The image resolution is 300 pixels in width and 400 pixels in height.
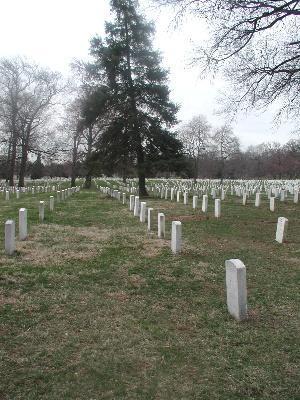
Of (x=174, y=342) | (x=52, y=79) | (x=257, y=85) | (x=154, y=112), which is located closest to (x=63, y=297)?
(x=174, y=342)

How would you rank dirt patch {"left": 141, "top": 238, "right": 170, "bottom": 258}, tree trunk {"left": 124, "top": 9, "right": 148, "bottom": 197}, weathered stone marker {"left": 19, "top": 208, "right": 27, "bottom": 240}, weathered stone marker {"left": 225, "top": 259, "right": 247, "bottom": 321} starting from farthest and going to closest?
1. tree trunk {"left": 124, "top": 9, "right": 148, "bottom": 197}
2. weathered stone marker {"left": 19, "top": 208, "right": 27, "bottom": 240}
3. dirt patch {"left": 141, "top": 238, "right": 170, "bottom": 258}
4. weathered stone marker {"left": 225, "top": 259, "right": 247, "bottom": 321}

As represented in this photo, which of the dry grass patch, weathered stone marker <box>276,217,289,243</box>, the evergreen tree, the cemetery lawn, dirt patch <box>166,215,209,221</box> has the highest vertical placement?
the evergreen tree

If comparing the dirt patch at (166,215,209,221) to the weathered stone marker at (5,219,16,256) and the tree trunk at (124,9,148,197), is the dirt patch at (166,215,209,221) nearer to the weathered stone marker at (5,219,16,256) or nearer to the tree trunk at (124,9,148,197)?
the weathered stone marker at (5,219,16,256)

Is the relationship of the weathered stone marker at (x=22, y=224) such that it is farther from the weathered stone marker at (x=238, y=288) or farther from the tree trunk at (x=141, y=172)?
the tree trunk at (x=141, y=172)

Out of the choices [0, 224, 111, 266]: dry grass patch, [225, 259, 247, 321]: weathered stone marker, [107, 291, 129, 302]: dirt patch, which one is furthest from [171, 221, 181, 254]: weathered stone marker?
[225, 259, 247, 321]: weathered stone marker

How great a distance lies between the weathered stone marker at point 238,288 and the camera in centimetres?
533

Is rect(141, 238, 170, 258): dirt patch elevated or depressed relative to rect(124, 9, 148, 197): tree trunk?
depressed

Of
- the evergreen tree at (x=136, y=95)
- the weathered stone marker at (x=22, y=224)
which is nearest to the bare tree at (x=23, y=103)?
the evergreen tree at (x=136, y=95)

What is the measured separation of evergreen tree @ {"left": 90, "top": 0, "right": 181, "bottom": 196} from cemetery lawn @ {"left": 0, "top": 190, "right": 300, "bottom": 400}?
782 inches

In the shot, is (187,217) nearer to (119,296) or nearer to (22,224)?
(22,224)

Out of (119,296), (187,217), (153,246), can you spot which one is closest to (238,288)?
(119,296)

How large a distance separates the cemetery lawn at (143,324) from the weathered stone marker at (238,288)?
0.15 meters

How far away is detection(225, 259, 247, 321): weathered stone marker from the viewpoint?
17.5 feet

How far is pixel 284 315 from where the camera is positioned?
561 centimetres
